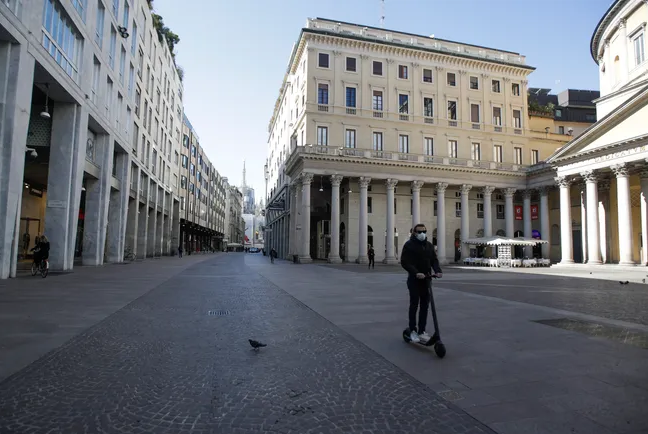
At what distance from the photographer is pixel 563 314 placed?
8.95 meters

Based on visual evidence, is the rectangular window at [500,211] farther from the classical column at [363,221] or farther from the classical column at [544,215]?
the classical column at [363,221]

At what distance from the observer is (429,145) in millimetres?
43562

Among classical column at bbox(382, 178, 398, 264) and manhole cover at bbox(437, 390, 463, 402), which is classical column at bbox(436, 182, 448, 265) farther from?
manhole cover at bbox(437, 390, 463, 402)

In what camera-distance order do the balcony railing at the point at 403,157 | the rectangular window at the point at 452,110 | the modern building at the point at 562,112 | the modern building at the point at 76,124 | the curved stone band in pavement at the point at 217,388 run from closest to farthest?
the curved stone band in pavement at the point at 217,388 → the modern building at the point at 76,124 → the balcony railing at the point at 403,157 → the rectangular window at the point at 452,110 → the modern building at the point at 562,112

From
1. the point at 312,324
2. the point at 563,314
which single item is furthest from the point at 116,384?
the point at 563,314

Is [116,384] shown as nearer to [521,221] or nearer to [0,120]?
[0,120]

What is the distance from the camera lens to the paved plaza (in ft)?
11.1

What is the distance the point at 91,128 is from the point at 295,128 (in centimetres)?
2537

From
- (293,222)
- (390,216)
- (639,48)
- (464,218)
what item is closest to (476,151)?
(464,218)

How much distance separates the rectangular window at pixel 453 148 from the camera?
44031 millimetres

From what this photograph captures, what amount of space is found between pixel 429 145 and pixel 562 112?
26.5 m

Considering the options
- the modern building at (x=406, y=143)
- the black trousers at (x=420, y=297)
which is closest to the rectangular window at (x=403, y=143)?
the modern building at (x=406, y=143)

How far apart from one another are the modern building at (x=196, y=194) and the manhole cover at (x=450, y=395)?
2285 inches

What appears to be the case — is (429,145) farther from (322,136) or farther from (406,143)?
(322,136)
